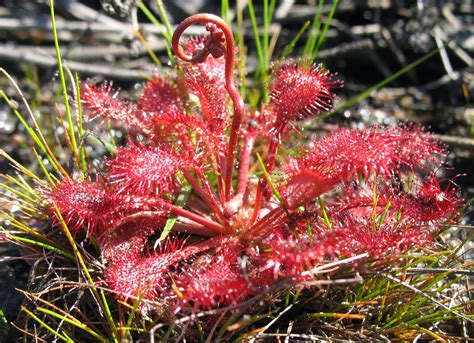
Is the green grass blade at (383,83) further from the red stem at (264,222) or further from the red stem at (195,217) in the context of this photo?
the red stem at (195,217)

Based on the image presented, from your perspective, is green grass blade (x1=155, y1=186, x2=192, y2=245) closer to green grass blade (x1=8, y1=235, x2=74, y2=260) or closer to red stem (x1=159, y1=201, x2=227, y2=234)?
red stem (x1=159, y1=201, x2=227, y2=234)

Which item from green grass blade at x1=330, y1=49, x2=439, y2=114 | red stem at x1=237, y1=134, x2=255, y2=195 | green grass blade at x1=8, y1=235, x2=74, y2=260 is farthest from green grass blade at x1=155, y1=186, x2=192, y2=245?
green grass blade at x1=330, y1=49, x2=439, y2=114

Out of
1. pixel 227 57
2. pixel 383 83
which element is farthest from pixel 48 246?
pixel 383 83

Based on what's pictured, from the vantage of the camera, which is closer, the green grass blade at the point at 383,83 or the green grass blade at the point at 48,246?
the green grass blade at the point at 48,246

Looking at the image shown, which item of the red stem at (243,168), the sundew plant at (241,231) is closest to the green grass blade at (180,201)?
the sundew plant at (241,231)

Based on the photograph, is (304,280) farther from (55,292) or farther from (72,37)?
(72,37)

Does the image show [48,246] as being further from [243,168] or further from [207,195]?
[243,168]

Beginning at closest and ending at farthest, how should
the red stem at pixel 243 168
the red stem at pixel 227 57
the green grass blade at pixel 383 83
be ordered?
the red stem at pixel 227 57
the red stem at pixel 243 168
the green grass blade at pixel 383 83

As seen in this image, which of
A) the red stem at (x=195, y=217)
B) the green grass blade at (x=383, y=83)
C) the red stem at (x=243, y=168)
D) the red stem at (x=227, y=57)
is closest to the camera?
the red stem at (x=227, y=57)
